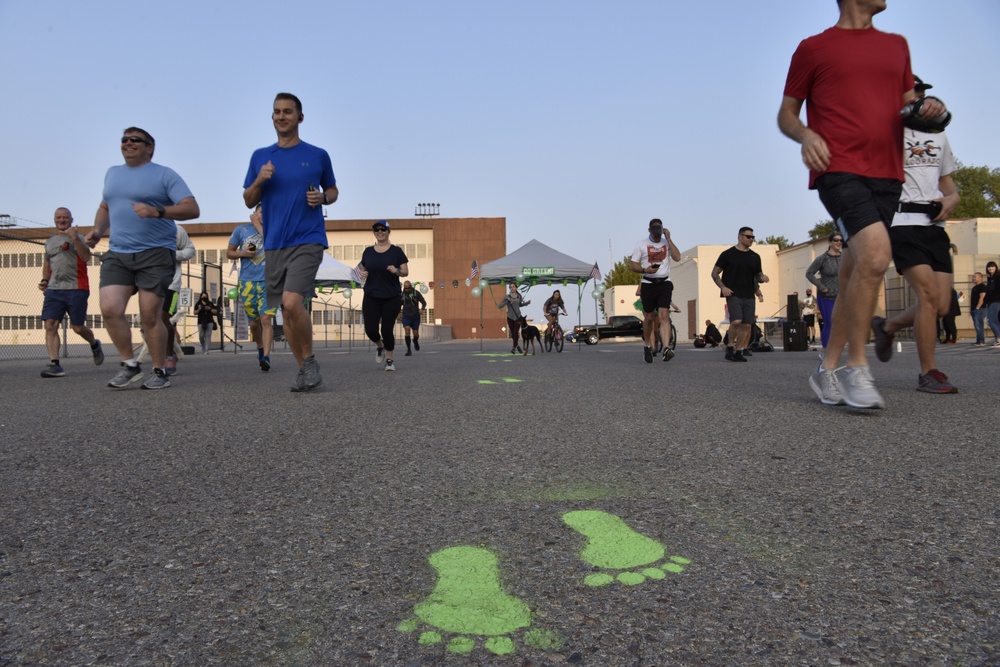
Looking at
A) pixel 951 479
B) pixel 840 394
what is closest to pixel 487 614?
pixel 951 479

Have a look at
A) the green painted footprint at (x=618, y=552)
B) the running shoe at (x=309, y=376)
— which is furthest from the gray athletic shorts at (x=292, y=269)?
the green painted footprint at (x=618, y=552)

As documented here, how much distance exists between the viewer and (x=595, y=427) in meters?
3.42

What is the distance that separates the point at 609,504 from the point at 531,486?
0.98 feet

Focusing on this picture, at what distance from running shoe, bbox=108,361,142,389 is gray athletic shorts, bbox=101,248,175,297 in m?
0.59

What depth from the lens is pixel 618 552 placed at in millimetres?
1615

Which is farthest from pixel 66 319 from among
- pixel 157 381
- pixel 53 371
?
pixel 157 381

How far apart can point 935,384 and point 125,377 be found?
540cm

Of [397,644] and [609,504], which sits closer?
[397,644]

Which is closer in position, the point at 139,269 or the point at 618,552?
the point at 618,552

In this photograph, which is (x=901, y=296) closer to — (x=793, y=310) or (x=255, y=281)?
(x=793, y=310)

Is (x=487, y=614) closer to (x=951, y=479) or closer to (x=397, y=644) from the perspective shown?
(x=397, y=644)

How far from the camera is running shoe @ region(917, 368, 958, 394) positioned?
15.1 ft

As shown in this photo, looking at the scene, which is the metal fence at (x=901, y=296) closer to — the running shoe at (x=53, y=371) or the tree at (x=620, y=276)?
the running shoe at (x=53, y=371)

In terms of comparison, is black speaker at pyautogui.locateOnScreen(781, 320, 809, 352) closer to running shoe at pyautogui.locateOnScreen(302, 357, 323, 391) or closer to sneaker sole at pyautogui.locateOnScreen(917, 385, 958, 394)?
sneaker sole at pyautogui.locateOnScreen(917, 385, 958, 394)
